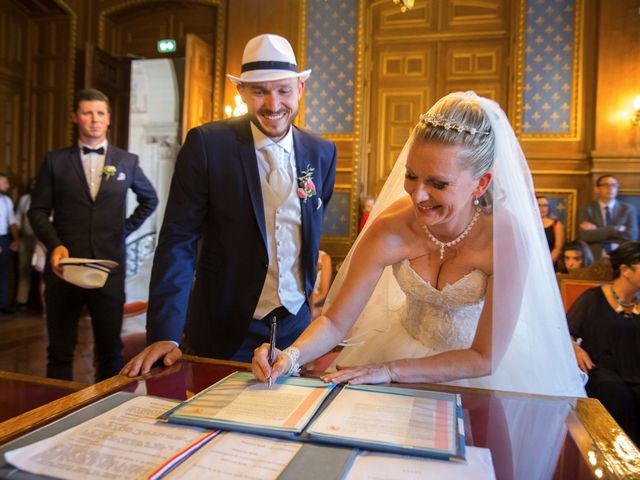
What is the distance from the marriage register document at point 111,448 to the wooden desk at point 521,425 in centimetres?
10

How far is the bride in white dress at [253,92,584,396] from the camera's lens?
1519 mm

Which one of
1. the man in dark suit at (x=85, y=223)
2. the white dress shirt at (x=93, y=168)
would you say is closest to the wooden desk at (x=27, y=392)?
the man in dark suit at (x=85, y=223)

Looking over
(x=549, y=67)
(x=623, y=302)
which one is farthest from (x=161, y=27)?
(x=623, y=302)

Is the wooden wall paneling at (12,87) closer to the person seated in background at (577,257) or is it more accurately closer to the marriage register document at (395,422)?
the person seated in background at (577,257)

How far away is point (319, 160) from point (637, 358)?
2.12 m

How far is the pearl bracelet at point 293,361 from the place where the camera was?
1.32 m

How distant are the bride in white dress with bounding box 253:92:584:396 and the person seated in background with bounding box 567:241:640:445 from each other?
1.29 metres

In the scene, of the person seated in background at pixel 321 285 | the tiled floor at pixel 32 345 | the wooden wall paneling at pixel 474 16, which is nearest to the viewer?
the tiled floor at pixel 32 345

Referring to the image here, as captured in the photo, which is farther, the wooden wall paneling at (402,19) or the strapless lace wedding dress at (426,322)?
the wooden wall paneling at (402,19)

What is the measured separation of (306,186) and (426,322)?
26.1 inches

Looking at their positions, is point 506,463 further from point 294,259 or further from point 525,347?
point 294,259

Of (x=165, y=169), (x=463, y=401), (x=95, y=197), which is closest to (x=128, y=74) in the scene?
(x=165, y=169)

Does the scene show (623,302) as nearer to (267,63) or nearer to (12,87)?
(267,63)

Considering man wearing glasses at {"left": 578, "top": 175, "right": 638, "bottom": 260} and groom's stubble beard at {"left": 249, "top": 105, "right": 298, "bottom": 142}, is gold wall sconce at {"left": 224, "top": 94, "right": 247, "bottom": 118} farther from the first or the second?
groom's stubble beard at {"left": 249, "top": 105, "right": 298, "bottom": 142}
